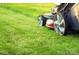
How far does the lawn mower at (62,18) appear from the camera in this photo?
6.43 ft

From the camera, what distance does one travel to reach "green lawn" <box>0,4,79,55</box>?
1938 millimetres

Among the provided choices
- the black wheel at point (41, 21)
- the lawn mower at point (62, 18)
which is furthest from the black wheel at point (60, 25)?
the black wheel at point (41, 21)

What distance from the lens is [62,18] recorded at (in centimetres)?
199

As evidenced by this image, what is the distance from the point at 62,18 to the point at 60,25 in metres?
0.06

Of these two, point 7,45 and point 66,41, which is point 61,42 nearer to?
point 66,41

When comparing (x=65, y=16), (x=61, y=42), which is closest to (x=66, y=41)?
(x=61, y=42)

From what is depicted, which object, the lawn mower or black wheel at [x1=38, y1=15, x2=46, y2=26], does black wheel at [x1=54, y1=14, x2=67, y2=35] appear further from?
black wheel at [x1=38, y1=15, x2=46, y2=26]

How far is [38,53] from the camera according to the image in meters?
1.94

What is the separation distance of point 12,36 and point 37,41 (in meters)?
→ 0.21

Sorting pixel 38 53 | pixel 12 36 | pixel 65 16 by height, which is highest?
pixel 65 16

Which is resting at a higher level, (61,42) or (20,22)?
(20,22)

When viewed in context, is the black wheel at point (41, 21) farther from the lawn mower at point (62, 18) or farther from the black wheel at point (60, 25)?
the black wheel at point (60, 25)

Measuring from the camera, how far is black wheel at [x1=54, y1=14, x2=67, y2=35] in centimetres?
198

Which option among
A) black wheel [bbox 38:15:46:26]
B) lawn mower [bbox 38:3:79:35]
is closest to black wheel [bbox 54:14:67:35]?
lawn mower [bbox 38:3:79:35]
